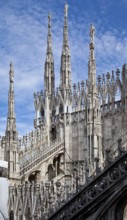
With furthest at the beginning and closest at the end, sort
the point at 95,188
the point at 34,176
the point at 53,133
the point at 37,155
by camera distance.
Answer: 1. the point at 53,133
2. the point at 37,155
3. the point at 34,176
4. the point at 95,188

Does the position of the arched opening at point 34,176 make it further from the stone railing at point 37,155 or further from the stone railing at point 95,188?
the stone railing at point 95,188

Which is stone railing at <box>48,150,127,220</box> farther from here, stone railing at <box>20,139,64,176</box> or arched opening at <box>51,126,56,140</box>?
arched opening at <box>51,126,56,140</box>

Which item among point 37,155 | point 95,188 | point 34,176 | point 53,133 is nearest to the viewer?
point 95,188

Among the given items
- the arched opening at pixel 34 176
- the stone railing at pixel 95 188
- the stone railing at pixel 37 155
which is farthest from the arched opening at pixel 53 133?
the stone railing at pixel 95 188

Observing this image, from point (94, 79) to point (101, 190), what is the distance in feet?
64.2

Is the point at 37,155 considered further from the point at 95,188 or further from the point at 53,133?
the point at 95,188

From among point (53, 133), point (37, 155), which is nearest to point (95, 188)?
point (37, 155)

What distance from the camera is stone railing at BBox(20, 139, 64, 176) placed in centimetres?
3020

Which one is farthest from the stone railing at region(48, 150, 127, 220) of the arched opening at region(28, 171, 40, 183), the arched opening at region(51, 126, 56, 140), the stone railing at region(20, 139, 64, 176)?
the arched opening at region(51, 126, 56, 140)

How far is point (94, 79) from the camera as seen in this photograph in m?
32.4

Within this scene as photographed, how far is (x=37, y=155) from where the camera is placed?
31703mm

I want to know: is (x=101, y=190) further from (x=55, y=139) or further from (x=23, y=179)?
(x=55, y=139)

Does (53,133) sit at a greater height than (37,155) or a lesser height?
greater

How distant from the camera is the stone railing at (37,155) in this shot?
3020 centimetres
